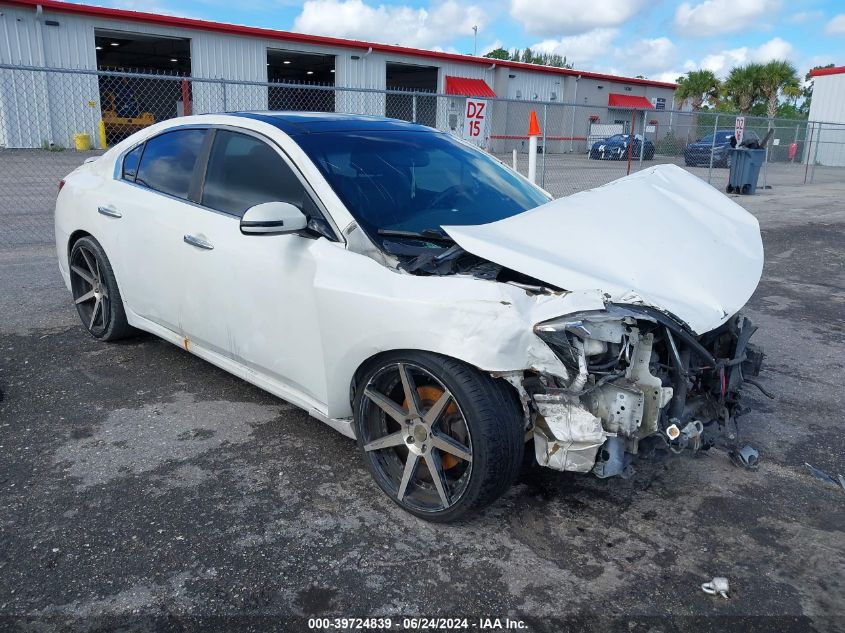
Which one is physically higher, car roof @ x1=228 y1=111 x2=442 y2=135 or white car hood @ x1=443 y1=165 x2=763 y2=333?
car roof @ x1=228 y1=111 x2=442 y2=135

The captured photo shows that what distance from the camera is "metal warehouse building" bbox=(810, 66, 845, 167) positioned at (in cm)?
3278

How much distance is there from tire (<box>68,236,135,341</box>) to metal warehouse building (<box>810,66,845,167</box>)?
114ft

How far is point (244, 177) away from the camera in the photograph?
383cm

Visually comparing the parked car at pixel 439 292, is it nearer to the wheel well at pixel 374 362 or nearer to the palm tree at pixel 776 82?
the wheel well at pixel 374 362

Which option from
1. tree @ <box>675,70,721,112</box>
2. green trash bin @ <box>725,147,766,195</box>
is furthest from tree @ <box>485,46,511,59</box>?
green trash bin @ <box>725,147,766,195</box>

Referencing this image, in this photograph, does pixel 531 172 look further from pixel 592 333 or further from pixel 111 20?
pixel 111 20

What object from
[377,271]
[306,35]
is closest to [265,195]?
[377,271]

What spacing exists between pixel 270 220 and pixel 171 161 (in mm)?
1543

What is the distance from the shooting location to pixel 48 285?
6949 millimetres

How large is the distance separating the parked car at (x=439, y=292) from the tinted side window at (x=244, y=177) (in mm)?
12

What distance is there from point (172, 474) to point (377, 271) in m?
1.42

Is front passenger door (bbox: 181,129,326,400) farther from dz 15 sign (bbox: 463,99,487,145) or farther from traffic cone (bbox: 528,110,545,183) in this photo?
dz 15 sign (bbox: 463,99,487,145)

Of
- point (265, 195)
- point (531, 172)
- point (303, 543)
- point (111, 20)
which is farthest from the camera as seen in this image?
point (111, 20)

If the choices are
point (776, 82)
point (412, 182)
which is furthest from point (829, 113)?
point (412, 182)
